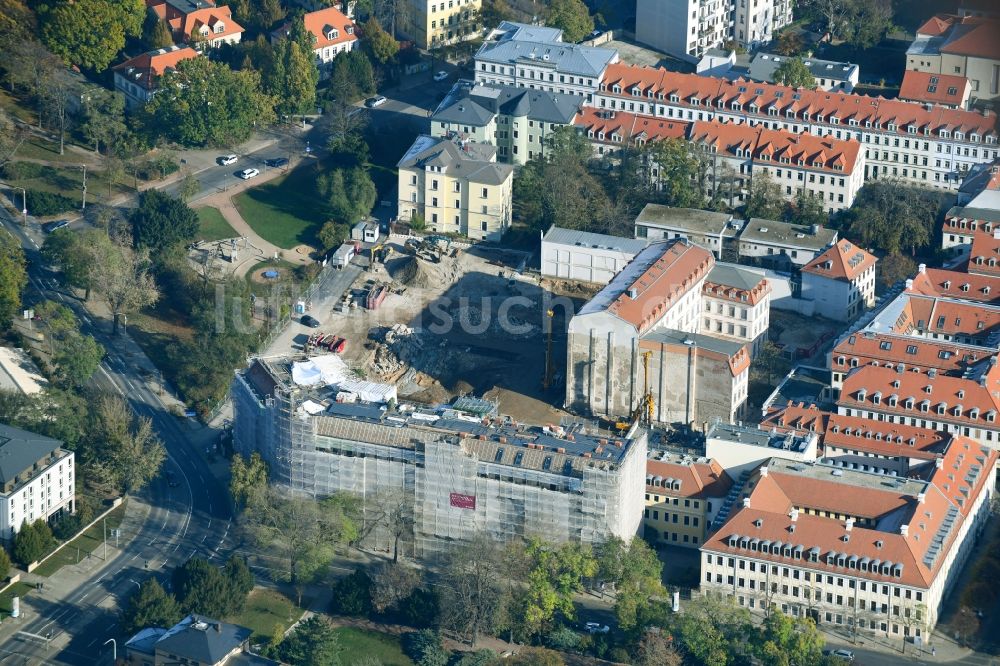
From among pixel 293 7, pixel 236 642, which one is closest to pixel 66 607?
pixel 236 642

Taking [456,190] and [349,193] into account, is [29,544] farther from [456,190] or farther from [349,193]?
[456,190]

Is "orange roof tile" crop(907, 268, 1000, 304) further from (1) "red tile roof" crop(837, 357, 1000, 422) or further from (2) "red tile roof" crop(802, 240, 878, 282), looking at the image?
(1) "red tile roof" crop(837, 357, 1000, 422)

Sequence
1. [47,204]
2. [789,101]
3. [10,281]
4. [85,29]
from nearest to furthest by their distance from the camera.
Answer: [10,281]
[47,204]
[789,101]
[85,29]

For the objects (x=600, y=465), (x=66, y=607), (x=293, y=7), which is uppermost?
(x=293, y=7)

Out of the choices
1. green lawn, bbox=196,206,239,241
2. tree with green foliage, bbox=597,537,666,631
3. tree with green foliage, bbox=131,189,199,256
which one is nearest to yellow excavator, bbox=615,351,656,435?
tree with green foliage, bbox=597,537,666,631

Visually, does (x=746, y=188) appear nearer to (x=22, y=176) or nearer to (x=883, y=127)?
(x=883, y=127)

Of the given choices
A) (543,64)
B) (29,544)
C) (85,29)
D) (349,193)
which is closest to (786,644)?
(29,544)
